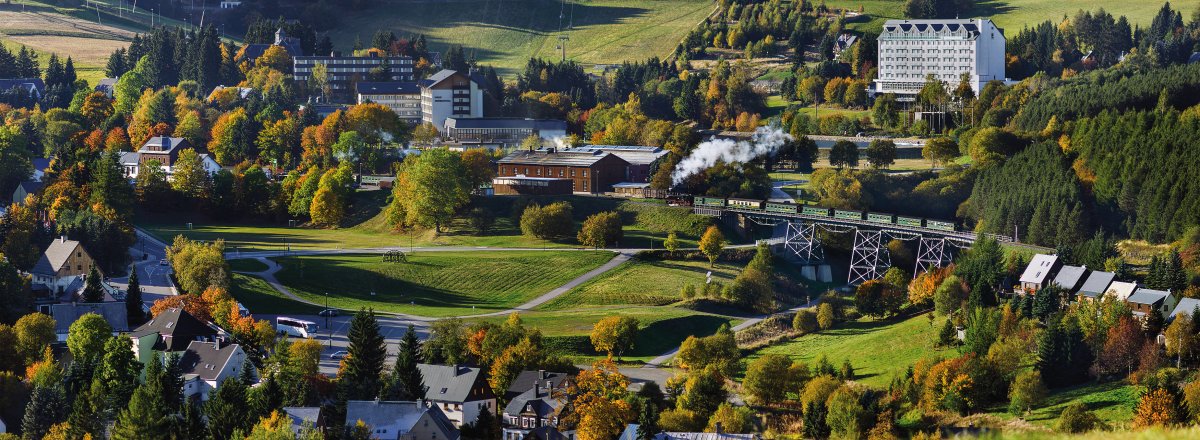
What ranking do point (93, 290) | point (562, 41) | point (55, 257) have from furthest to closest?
point (562, 41) < point (55, 257) < point (93, 290)

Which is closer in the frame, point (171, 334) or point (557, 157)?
point (171, 334)

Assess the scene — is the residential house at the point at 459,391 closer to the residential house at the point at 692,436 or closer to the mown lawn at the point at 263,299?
the residential house at the point at 692,436

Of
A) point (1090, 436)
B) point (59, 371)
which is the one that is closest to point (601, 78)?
point (59, 371)

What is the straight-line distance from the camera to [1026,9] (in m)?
174

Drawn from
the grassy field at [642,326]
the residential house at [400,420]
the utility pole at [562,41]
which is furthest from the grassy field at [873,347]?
the utility pole at [562,41]

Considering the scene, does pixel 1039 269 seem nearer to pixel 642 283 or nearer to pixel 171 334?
pixel 642 283

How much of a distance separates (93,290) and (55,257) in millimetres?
7775

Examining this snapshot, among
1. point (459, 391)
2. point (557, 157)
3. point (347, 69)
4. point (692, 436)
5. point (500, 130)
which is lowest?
point (459, 391)

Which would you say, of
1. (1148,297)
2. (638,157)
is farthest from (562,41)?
(1148,297)

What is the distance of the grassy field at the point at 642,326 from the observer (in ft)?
268

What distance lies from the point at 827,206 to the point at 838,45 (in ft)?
176

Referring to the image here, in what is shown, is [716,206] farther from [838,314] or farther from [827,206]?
[838,314]

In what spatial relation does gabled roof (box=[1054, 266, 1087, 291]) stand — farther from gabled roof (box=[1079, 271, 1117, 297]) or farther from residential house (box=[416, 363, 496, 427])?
residential house (box=[416, 363, 496, 427])

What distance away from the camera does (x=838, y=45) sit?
15862 cm
